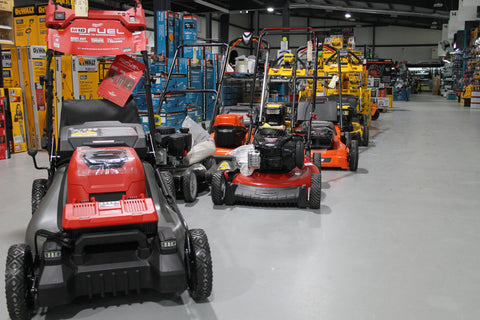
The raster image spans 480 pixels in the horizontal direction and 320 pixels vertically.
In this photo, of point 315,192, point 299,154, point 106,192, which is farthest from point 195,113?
point 106,192

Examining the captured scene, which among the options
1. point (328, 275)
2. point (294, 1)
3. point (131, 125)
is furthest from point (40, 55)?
point (294, 1)

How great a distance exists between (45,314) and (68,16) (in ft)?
6.37

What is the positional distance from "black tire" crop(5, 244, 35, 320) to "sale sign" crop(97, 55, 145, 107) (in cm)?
155

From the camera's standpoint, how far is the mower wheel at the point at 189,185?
4.67 m

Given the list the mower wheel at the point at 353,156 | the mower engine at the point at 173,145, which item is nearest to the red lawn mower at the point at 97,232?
the mower engine at the point at 173,145

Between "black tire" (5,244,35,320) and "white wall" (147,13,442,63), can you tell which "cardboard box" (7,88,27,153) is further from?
"white wall" (147,13,442,63)

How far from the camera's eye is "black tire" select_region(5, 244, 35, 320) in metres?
2.23

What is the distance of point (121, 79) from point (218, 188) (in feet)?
4.98

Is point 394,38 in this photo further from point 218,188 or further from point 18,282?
point 18,282

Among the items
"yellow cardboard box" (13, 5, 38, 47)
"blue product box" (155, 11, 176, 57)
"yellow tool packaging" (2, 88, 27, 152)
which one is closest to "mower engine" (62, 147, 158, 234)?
"yellow tool packaging" (2, 88, 27, 152)

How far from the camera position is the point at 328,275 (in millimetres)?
3041

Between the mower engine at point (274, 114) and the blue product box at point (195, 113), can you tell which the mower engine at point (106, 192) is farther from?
the blue product box at point (195, 113)

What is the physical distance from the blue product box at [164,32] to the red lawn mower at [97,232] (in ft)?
26.1

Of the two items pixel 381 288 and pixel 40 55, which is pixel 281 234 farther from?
pixel 40 55
